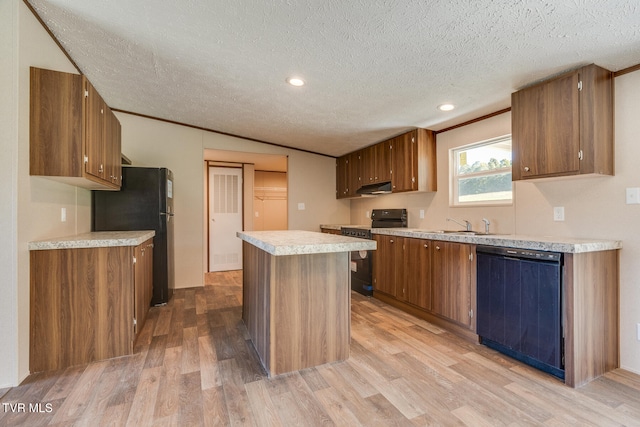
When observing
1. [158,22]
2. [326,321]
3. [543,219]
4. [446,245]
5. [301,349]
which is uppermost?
[158,22]

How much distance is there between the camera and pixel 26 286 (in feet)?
6.37

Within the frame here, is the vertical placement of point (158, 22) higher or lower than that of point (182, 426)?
higher

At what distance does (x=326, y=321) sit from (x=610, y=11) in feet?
7.96

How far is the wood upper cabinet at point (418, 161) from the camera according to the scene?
3.69m

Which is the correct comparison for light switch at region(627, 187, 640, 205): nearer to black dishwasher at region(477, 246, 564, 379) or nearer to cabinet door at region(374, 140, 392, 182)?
black dishwasher at region(477, 246, 564, 379)

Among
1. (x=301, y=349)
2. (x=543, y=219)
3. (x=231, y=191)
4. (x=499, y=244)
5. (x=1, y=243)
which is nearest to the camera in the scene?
(x=1, y=243)

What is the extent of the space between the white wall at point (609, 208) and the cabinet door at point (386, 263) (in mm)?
1012

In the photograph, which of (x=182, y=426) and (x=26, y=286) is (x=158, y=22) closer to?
(x=26, y=286)

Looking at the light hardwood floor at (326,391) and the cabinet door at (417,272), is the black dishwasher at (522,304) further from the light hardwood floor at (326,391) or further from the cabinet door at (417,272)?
the cabinet door at (417,272)

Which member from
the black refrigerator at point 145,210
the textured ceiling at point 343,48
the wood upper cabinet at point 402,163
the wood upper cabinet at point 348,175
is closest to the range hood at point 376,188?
the wood upper cabinet at point 402,163

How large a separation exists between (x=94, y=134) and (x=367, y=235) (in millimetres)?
3064

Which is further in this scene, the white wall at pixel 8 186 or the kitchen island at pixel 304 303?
the kitchen island at pixel 304 303

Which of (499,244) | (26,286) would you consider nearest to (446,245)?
(499,244)

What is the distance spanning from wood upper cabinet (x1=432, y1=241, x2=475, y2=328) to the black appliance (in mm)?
1172
